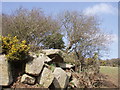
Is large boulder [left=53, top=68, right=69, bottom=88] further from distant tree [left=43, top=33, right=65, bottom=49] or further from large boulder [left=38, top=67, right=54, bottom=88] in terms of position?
distant tree [left=43, top=33, right=65, bottom=49]

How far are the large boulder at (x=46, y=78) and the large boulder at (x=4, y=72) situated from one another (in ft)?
2.99

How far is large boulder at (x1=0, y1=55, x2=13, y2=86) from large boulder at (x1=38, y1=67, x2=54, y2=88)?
0.91 metres

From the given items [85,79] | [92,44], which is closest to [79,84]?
[85,79]

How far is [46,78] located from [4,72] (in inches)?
50.5

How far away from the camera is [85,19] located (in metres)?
10.2

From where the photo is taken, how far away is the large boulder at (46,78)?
484cm

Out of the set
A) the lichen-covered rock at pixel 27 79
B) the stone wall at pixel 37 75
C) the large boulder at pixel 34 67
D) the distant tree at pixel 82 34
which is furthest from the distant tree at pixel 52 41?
the lichen-covered rock at pixel 27 79

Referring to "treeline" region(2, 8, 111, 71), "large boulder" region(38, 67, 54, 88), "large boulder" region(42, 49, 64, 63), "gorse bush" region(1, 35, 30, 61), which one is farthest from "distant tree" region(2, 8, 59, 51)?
"large boulder" region(38, 67, 54, 88)

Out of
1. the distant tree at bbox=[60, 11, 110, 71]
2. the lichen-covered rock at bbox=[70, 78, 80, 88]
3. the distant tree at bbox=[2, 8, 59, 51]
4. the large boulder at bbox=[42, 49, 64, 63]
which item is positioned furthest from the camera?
the distant tree at bbox=[60, 11, 110, 71]

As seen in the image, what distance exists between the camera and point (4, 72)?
4375 mm

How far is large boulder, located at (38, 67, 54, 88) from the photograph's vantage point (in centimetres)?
484

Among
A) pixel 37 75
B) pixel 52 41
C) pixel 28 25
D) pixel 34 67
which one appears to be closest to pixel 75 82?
pixel 37 75

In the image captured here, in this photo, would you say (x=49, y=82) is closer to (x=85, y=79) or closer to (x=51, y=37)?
(x=85, y=79)

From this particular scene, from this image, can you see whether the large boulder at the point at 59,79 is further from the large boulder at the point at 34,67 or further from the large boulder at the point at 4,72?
the large boulder at the point at 4,72
